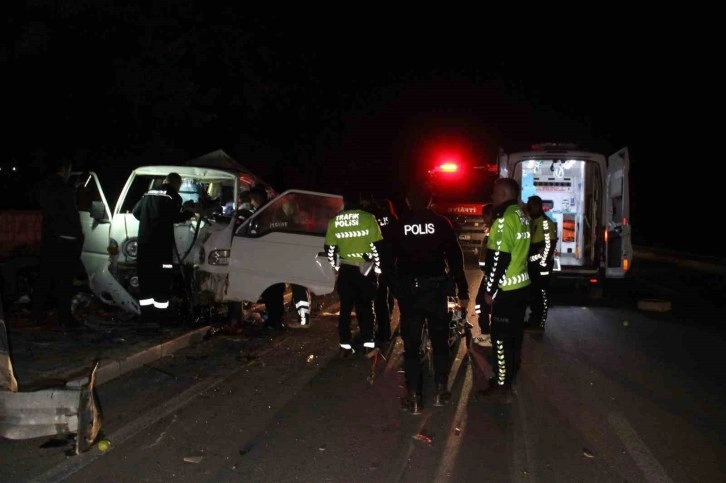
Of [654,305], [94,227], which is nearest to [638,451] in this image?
[94,227]

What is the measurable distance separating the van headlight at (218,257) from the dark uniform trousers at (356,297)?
6.10 feet

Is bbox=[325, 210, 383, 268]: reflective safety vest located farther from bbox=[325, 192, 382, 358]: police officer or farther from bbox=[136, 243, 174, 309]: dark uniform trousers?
bbox=[136, 243, 174, 309]: dark uniform trousers

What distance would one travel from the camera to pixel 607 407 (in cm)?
655

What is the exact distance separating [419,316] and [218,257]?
3.81 metres

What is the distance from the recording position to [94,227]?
980 cm

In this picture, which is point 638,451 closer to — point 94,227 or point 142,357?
point 142,357

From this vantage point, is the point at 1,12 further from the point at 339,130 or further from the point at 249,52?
the point at 339,130

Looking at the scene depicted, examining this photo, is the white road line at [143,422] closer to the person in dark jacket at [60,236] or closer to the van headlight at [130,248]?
the van headlight at [130,248]

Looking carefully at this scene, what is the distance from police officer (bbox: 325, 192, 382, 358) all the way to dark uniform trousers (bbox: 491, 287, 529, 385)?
151 cm

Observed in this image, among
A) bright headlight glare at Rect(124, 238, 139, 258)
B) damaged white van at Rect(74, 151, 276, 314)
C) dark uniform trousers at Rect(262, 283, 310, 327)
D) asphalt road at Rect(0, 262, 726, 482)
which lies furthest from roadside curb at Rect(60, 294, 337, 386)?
bright headlight glare at Rect(124, 238, 139, 258)

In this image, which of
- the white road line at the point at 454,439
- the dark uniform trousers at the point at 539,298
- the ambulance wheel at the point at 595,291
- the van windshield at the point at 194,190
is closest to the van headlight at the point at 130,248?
the van windshield at the point at 194,190

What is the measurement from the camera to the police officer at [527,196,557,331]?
925cm

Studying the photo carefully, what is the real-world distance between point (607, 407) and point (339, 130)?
21.5 m

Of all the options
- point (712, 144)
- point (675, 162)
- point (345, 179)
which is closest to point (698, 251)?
point (712, 144)
